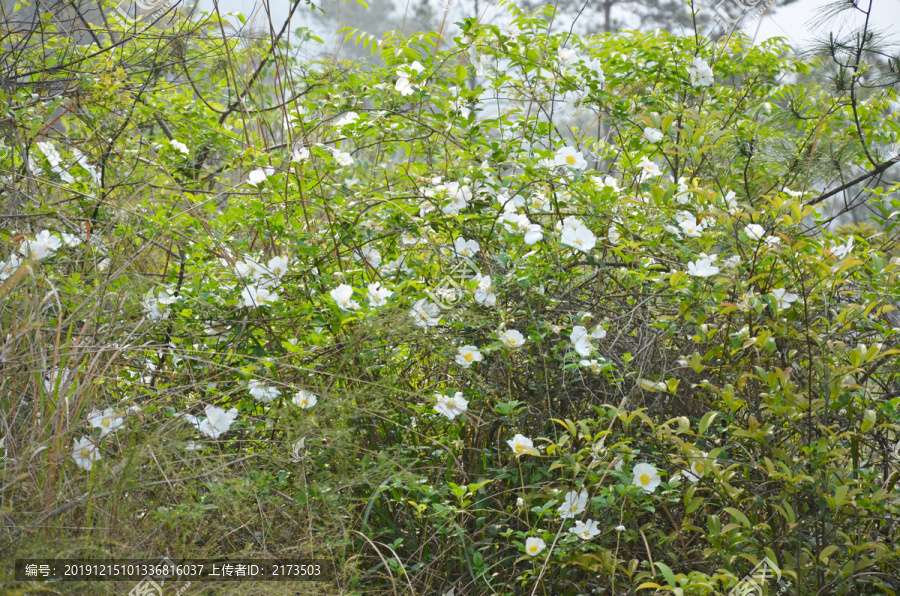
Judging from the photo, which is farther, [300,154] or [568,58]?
[568,58]

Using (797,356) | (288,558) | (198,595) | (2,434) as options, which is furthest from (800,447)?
(2,434)

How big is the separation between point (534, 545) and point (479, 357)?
432mm

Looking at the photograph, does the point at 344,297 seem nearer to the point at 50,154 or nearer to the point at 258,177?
the point at 258,177

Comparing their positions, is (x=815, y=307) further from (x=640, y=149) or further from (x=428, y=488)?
(x=428, y=488)

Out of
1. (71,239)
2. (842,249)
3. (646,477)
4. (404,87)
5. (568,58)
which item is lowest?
(646,477)

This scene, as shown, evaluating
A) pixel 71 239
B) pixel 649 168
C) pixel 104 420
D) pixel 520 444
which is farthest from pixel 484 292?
pixel 71 239

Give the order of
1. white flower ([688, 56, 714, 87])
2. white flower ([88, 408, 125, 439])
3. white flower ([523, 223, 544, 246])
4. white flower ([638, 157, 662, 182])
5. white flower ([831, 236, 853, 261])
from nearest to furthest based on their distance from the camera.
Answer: white flower ([88, 408, 125, 439]) < white flower ([523, 223, 544, 246]) < white flower ([831, 236, 853, 261]) < white flower ([638, 157, 662, 182]) < white flower ([688, 56, 714, 87])

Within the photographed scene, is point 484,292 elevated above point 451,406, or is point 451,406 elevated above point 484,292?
point 484,292

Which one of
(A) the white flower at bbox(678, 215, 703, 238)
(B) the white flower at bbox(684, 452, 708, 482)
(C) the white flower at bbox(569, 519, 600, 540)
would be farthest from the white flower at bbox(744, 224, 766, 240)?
(C) the white flower at bbox(569, 519, 600, 540)

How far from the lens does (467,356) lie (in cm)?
163

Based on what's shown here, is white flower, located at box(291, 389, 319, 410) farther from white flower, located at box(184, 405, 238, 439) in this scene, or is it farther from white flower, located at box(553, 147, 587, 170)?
white flower, located at box(553, 147, 587, 170)

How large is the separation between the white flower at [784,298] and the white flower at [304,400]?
1.05 m

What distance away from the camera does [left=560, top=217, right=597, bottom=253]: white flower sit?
1.68 metres

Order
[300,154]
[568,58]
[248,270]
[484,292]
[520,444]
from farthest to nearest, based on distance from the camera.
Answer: [568,58] < [300,154] < [248,270] < [484,292] < [520,444]
